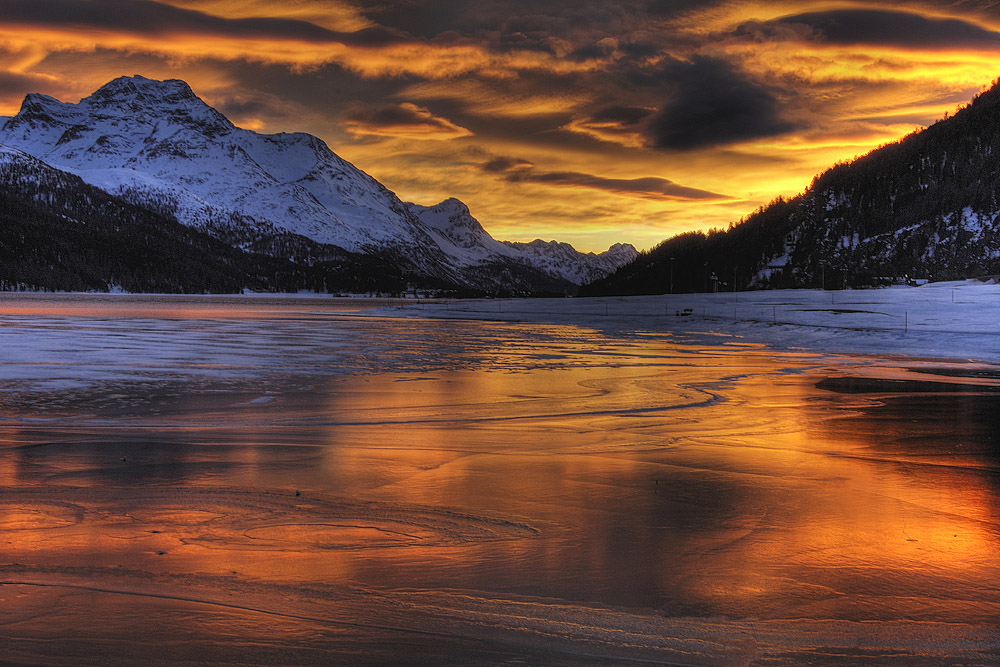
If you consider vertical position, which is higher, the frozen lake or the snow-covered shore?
the snow-covered shore

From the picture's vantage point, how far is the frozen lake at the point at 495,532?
16.4 ft

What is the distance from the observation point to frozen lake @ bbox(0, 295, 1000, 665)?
16.4 feet

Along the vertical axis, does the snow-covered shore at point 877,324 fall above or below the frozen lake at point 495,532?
above

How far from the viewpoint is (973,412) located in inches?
602

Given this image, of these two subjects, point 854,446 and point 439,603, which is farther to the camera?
point 854,446

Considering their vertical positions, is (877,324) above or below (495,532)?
above

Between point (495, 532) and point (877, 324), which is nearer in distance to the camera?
point (495, 532)

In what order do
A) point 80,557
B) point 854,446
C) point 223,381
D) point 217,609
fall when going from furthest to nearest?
point 223,381
point 854,446
point 80,557
point 217,609

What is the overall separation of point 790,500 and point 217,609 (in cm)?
583

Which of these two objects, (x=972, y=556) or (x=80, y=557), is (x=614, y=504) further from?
(x=80, y=557)

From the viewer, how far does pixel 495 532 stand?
7184mm

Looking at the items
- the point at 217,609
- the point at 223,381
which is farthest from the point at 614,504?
the point at 223,381

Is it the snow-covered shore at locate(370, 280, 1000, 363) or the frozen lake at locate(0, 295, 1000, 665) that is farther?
the snow-covered shore at locate(370, 280, 1000, 363)

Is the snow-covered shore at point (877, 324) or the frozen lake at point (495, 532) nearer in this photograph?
the frozen lake at point (495, 532)
